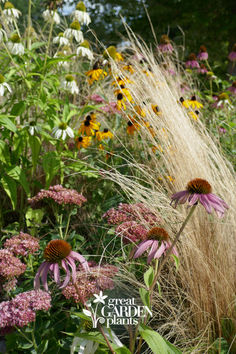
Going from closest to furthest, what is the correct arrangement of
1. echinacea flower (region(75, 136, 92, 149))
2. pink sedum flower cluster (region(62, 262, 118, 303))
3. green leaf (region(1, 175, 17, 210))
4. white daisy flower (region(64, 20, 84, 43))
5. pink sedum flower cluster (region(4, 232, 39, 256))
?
pink sedum flower cluster (region(62, 262, 118, 303)) < pink sedum flower cluster (region(4, 232, 39, 256)) < green leaf (region(1, 175, 17, 210)) < echinacea flower (region(75, 136, 92, 149)) < white daisy flower (region(64, 20, 84, 43))

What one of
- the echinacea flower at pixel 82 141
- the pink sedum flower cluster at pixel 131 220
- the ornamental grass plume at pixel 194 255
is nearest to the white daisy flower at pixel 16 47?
the echinacea flower at pixel 82 141

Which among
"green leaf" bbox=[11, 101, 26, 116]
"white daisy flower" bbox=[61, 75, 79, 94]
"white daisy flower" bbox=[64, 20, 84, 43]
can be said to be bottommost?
"green leaf" bbox=[11, 101, 26, 116]

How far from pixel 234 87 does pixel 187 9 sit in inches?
267

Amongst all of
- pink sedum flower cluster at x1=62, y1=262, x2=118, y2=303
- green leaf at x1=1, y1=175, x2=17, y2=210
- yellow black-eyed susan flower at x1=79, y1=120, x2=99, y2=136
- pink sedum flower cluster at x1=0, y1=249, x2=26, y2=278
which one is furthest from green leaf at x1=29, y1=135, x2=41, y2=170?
pink sedum flower cluster at x1=62, y1=262, x2=118, y2=303

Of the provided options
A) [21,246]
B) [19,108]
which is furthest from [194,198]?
[19,108]

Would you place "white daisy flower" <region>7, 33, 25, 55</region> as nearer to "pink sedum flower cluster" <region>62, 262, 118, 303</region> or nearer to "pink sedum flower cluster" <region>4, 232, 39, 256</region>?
"pink sedum flower cluster" <region>4, 232, 39, 256</region>

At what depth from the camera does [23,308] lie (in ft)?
4.13

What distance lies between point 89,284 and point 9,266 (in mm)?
310

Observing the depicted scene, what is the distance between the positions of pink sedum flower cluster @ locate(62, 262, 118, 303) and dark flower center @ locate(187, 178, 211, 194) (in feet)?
1.47

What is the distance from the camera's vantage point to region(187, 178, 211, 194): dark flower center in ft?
3.78

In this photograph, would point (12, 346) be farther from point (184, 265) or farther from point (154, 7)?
point (154, 7)

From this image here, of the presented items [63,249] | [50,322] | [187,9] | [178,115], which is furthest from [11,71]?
[187,9]

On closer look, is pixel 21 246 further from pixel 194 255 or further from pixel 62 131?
pixel 62 131

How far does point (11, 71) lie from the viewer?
2424 millimetres
